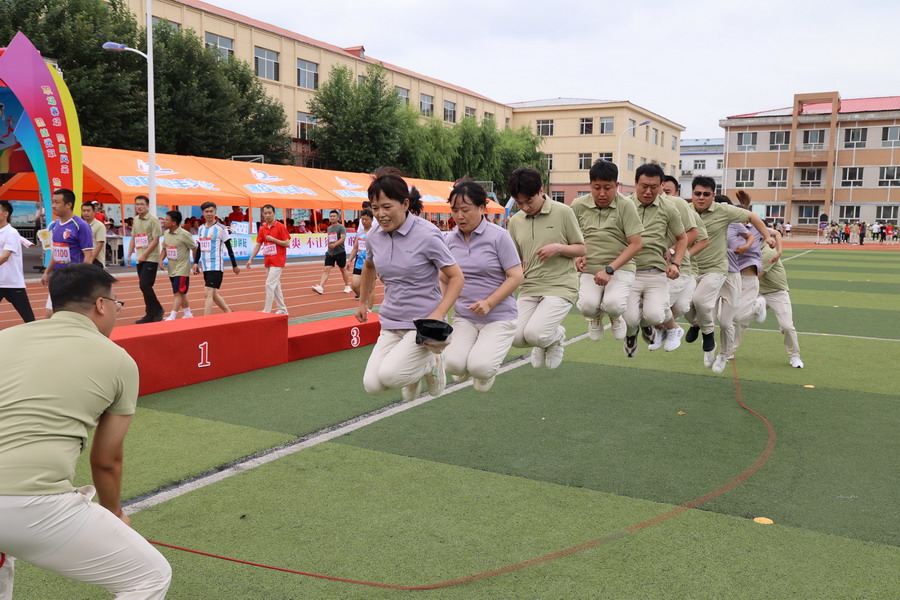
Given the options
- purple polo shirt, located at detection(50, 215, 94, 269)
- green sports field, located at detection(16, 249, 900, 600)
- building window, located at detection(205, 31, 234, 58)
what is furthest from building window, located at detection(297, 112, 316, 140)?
green sports field, located at detection(16, 249, 900, 600)

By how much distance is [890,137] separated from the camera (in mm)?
63625

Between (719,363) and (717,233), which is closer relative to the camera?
(717,233)

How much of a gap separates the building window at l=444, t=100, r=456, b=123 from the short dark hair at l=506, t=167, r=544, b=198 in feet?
192

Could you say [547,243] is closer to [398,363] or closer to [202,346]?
[398,363]

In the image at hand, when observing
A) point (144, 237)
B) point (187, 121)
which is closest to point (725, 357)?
point (144, 237)

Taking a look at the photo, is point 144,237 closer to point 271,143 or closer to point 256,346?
point 256,346

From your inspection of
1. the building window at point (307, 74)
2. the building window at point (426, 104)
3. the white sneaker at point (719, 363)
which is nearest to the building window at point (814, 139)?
the building window at point (426, 104)

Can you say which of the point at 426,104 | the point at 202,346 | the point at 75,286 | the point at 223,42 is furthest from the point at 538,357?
the point at 426,104

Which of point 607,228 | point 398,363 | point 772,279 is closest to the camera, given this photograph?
point 398,363

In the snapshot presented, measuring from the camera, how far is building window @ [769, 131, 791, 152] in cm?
6631

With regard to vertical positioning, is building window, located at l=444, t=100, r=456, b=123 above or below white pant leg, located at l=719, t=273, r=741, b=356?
above

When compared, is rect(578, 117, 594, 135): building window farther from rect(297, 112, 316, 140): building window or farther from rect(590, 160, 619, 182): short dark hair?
rect(590, 160, 619, 182): short dark hair

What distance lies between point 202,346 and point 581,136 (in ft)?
238

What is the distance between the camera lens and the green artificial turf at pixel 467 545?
156 inches
